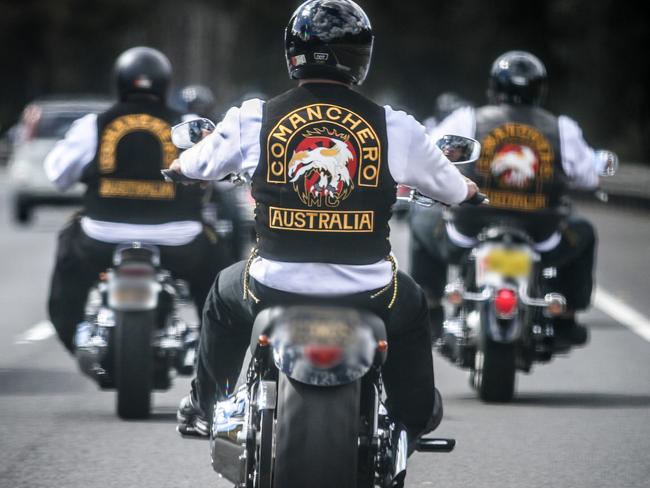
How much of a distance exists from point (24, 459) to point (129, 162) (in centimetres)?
181

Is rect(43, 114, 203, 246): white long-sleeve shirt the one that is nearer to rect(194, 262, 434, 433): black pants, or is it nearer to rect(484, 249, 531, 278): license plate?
rect(484, 249, 531, 278): license plate

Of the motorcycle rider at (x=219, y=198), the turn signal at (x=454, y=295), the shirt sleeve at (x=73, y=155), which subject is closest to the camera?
the shirt sleeve at (x=73, y=155)

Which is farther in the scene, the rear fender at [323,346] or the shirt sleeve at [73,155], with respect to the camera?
the shirt sleeve at [73,155]

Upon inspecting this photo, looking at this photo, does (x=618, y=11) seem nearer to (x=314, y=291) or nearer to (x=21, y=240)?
(x=21, y=240)

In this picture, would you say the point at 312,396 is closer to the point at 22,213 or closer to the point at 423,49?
the point at 22,213

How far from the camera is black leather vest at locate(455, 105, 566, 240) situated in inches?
365

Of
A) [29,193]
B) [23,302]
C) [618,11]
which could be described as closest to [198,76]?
[618,11]

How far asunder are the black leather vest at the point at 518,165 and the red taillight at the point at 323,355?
4.41 meters

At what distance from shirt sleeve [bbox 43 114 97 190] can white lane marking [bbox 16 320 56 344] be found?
11.1 ft

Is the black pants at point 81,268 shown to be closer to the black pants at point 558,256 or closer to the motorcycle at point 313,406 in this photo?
the black pants at point 558,256

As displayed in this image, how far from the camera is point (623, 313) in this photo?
13703 mm

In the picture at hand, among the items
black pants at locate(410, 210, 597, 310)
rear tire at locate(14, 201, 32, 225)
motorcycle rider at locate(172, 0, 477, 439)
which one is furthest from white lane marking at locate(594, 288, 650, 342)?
rear tire at locate(14, 201, 32, 225)

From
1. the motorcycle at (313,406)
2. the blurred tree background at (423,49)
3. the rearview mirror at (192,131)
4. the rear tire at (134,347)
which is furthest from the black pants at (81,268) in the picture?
the blurred tree background at (423,49)

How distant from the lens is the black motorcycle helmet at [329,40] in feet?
18.2
